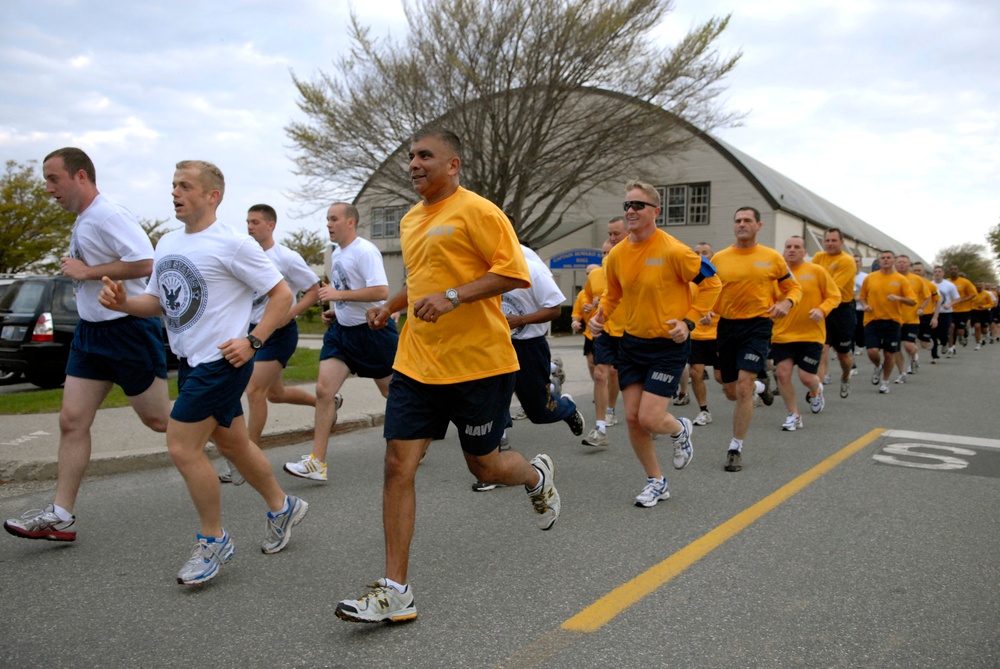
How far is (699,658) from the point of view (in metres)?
3.09

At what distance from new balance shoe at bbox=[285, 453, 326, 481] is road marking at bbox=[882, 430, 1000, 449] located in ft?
18.0

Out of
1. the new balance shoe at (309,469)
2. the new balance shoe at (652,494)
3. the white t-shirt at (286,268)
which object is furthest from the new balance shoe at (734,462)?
the white t-shirt at (286,268)

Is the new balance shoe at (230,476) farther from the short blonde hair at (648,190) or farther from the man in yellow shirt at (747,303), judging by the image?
the man in yellow shirt at (747,303)

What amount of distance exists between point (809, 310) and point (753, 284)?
1.90 meters

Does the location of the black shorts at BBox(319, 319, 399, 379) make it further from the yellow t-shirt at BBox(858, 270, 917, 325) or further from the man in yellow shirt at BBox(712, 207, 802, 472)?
the yellow t-shirt at BBox(858, 270, 917, 325)

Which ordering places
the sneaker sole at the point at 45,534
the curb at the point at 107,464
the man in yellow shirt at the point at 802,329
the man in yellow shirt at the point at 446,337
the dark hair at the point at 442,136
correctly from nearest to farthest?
1. the man in yellow shirt at the point at 446,337
2. the dark hair at the point at 442,136
3. the sneaker sole at the point at 45,534
4. the curb at the point at 107,464
5. the man in yellow shirt at the point at 802,329

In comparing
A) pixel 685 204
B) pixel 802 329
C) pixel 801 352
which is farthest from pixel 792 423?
pixel 685 204

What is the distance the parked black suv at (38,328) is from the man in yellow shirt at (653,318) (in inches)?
344

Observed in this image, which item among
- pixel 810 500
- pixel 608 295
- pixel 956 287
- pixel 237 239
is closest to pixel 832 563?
pixel 810 500

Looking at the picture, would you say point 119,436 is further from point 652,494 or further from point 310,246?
point 310,246

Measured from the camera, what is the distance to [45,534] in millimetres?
4395

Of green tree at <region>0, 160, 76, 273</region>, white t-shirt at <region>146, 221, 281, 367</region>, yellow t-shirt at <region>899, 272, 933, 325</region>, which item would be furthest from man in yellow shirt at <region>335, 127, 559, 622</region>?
green tree at <region>0, 160, 76, 273</region>

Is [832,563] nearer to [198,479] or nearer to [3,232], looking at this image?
[198,479]

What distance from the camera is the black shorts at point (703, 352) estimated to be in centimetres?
891
